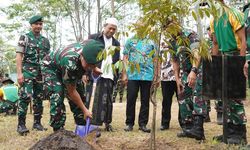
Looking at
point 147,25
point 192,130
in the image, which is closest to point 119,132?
point 192,130

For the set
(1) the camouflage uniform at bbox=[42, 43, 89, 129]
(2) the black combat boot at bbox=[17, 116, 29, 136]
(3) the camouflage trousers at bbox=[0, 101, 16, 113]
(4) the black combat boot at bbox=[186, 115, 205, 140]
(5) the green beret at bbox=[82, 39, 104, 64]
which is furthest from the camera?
(3) the camouflage trousers at bbox=[0, 101, 16, 113]

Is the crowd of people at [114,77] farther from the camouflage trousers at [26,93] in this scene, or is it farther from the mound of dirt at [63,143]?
the mound of dirt at [63,143]

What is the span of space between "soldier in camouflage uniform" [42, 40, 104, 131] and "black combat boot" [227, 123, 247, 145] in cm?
175

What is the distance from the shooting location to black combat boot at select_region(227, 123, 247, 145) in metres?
4.39

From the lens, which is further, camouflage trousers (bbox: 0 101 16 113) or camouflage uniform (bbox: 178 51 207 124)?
camouflage trousers (bbox: 0 101 16 113)

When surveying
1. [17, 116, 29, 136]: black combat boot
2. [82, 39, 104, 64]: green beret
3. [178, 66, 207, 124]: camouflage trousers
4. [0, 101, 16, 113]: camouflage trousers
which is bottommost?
[17, 116, 29, 136]: black combat boot

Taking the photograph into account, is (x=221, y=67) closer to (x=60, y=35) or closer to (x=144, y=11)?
(x=144, y=11)

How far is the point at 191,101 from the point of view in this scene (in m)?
5.12

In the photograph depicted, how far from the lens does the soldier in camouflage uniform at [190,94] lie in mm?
4734

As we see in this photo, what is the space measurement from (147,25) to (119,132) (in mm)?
2453

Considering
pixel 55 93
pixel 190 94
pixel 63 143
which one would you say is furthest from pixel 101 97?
pixel 63 143

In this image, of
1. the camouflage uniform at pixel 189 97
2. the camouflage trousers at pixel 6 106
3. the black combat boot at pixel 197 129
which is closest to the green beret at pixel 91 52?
the camouflage uniform at pixel 189 97

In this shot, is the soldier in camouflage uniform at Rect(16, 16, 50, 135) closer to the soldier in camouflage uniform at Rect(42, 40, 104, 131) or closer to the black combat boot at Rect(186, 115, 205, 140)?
the soldier in camouflage uniform at Rect(42, 40, 104, 131)

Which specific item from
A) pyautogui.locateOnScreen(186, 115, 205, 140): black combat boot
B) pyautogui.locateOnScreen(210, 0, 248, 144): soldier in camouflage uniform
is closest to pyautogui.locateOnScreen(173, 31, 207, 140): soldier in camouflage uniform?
pyautogui.locateOnScreen(186, 115, 205, 140): black combat boot
